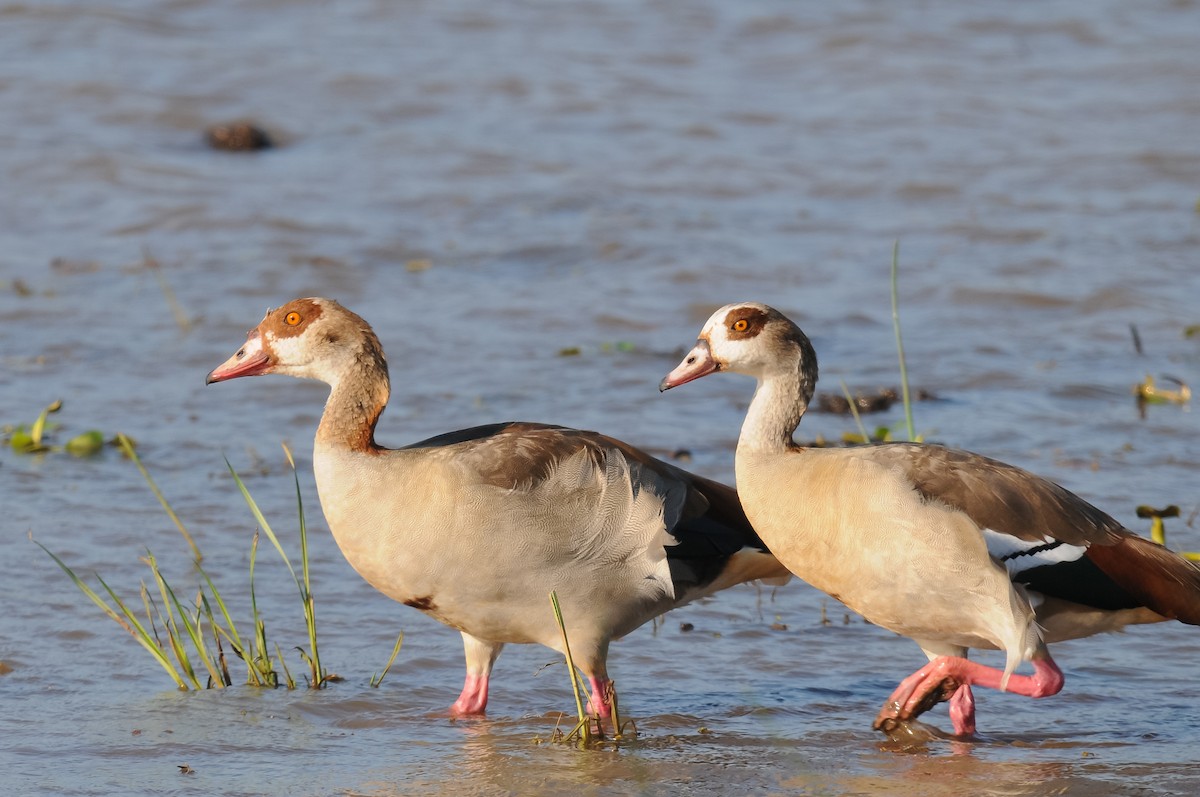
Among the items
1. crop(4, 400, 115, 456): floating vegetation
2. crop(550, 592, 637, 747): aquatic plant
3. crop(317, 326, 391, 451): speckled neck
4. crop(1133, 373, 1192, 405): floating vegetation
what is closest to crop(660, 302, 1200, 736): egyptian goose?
crop(550, 592, 637, 747): aquatic plant

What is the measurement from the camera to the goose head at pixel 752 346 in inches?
232

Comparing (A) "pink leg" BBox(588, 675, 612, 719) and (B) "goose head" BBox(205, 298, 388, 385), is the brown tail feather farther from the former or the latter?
(B) "goose head" BBox(205, 298, 388, 385)

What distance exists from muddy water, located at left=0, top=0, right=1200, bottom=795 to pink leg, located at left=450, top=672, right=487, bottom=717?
0.39 feet

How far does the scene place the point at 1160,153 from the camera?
14.7 meters

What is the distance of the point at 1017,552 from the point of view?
541cm

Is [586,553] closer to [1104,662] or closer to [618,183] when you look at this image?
[1104,662]

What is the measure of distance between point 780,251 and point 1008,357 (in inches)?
101

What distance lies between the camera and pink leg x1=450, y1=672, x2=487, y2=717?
5840mm

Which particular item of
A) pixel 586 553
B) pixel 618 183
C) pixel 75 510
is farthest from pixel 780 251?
pixel 586 553

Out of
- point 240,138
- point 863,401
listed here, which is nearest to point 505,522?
point 863,401

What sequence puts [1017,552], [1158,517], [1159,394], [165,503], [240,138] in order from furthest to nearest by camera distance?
[240,138] < [1159,394] < [1158,517] < [165,503] < [1017,552]

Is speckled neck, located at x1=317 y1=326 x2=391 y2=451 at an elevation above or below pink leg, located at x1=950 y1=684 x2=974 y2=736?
above

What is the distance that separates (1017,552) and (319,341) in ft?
7.99

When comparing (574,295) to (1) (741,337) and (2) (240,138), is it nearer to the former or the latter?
(2) (240,138)
